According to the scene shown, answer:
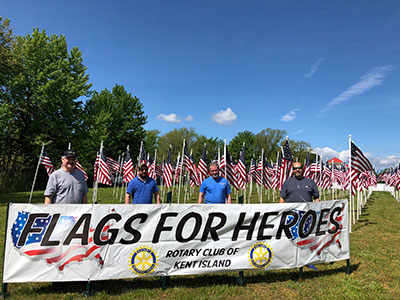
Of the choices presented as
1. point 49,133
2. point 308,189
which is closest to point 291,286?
point 308,189

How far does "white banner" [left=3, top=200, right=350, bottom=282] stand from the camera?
13.7 feet

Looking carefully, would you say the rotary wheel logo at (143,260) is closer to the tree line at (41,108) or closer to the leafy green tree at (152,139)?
the tree line at (41,108)

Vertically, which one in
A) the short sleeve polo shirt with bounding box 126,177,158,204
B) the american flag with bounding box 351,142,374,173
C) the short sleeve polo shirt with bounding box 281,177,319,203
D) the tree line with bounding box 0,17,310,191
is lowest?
the short sleeve polo shirt with bounding box 126,177,158,204

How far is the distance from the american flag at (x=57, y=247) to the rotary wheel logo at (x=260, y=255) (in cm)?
263

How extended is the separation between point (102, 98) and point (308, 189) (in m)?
44.0

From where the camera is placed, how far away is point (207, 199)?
6.07m

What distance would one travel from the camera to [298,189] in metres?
6.05

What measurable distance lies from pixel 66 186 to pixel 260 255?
147 inches

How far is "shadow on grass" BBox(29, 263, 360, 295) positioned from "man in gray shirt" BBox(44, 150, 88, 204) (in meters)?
1.41

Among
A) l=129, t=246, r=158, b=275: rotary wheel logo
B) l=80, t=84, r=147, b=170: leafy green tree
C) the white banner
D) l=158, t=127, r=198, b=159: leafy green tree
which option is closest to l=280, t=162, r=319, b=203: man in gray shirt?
the white banner

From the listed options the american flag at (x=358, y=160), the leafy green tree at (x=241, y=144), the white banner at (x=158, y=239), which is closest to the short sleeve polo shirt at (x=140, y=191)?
the white banner at (x=158, y=239)

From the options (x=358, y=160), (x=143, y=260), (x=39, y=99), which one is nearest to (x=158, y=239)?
(x=143, y=260)

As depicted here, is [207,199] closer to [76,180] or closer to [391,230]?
[76,180]

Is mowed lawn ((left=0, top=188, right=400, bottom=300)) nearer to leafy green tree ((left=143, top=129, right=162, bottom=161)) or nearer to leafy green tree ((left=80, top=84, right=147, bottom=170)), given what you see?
leafy green tree ((left=80, top=84, right=147, bottom=170))
